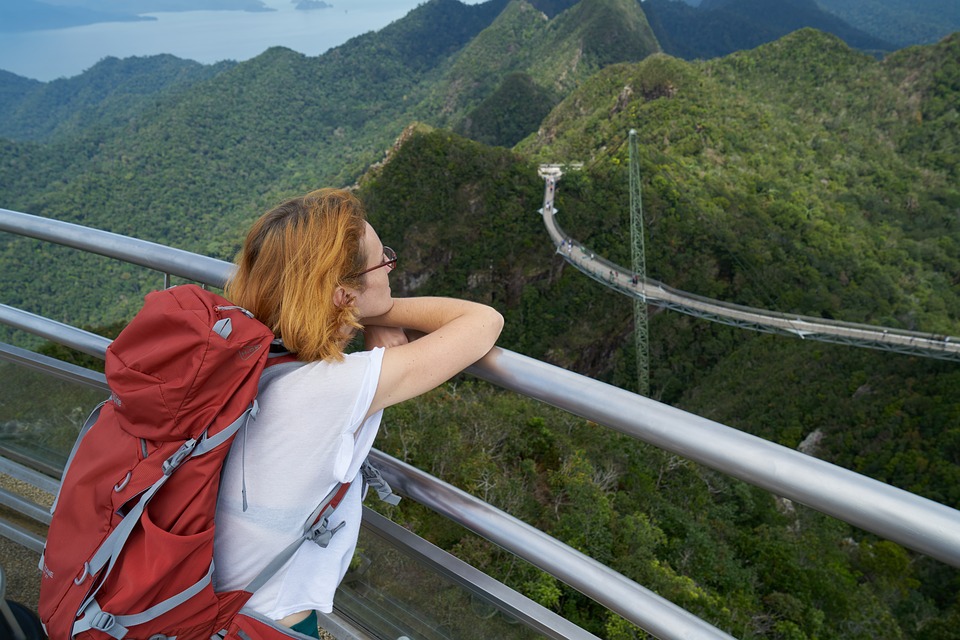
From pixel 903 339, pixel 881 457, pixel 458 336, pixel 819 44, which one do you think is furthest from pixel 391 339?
pixel 819 44

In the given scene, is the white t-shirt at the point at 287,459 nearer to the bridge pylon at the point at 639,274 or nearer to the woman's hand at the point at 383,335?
the woman's hand at the point at 383,335

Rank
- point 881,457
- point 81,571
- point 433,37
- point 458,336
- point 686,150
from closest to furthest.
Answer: point 81,571 → point 458,336 → point 881,457 → point 686,150 → point 433,37

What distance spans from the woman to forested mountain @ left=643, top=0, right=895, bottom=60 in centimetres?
12245

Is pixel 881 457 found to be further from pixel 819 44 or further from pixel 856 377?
pixel 819 44

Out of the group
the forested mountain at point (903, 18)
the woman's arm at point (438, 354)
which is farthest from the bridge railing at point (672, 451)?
the forested mountain at point (903, 18)

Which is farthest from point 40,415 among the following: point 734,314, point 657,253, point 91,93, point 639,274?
point 91,93

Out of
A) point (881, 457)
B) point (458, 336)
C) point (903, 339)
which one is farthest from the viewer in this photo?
point (903, 339)

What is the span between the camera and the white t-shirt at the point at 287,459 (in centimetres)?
91

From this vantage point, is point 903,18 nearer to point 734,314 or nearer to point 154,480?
point 734,314

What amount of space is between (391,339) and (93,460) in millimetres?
568

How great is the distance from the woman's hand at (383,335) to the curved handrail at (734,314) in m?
27.8

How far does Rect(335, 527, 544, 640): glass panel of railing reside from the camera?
1190mm

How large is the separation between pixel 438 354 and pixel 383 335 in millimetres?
284

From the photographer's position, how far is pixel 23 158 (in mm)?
55969
